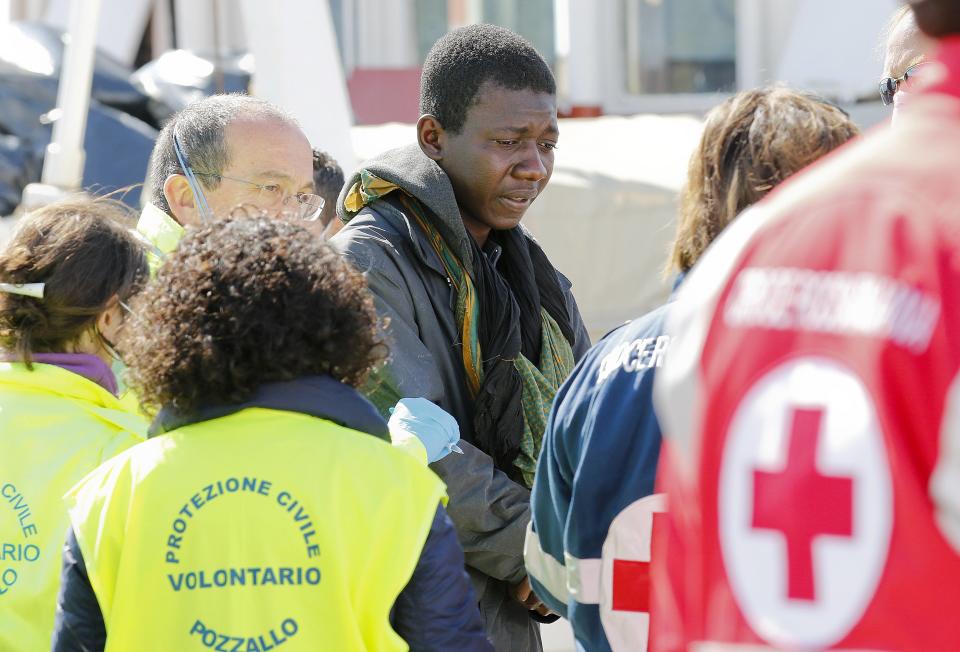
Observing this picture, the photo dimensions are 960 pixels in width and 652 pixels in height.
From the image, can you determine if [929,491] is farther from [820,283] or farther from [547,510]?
[547,510]

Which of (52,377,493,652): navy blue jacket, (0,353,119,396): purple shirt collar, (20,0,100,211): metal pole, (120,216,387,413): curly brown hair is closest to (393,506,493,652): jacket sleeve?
(52,377,493,652): navy blue jacket

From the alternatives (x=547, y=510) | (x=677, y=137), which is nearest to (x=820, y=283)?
(x=547, y=510)

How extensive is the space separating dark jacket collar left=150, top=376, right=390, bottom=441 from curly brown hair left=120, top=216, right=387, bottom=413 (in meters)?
0.01

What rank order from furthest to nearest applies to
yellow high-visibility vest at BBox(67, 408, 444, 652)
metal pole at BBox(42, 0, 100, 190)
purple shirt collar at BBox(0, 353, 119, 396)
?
metal pole at BBox(42, 0, 100, 190) → purple shirt collar at BBox(0, 353, 119, 396) → yellow high-visibility vest at BBox(67, 408, 444, 652)

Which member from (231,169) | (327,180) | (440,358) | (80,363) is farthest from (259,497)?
(327,180)

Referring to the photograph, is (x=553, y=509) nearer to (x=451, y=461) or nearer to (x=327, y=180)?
(x=451, y=461)

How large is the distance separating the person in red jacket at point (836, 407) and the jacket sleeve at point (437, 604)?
90 centimetres

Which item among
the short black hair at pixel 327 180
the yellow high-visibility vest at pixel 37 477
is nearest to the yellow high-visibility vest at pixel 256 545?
the yellow high-visibility vest at pixel 37 477

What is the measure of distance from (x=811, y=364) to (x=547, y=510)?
46.0 inches

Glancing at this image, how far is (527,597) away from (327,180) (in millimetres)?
1859

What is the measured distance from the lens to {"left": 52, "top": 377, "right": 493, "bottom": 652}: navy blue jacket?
6.48ft

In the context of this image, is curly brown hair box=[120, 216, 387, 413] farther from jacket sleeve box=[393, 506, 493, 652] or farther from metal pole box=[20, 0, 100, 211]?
metal pole box=[20, 0, 100, 211]

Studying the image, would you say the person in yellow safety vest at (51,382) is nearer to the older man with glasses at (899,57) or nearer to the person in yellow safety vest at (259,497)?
the person in yellow safety vest at (259,497)

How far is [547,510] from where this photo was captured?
2145 millimetres
